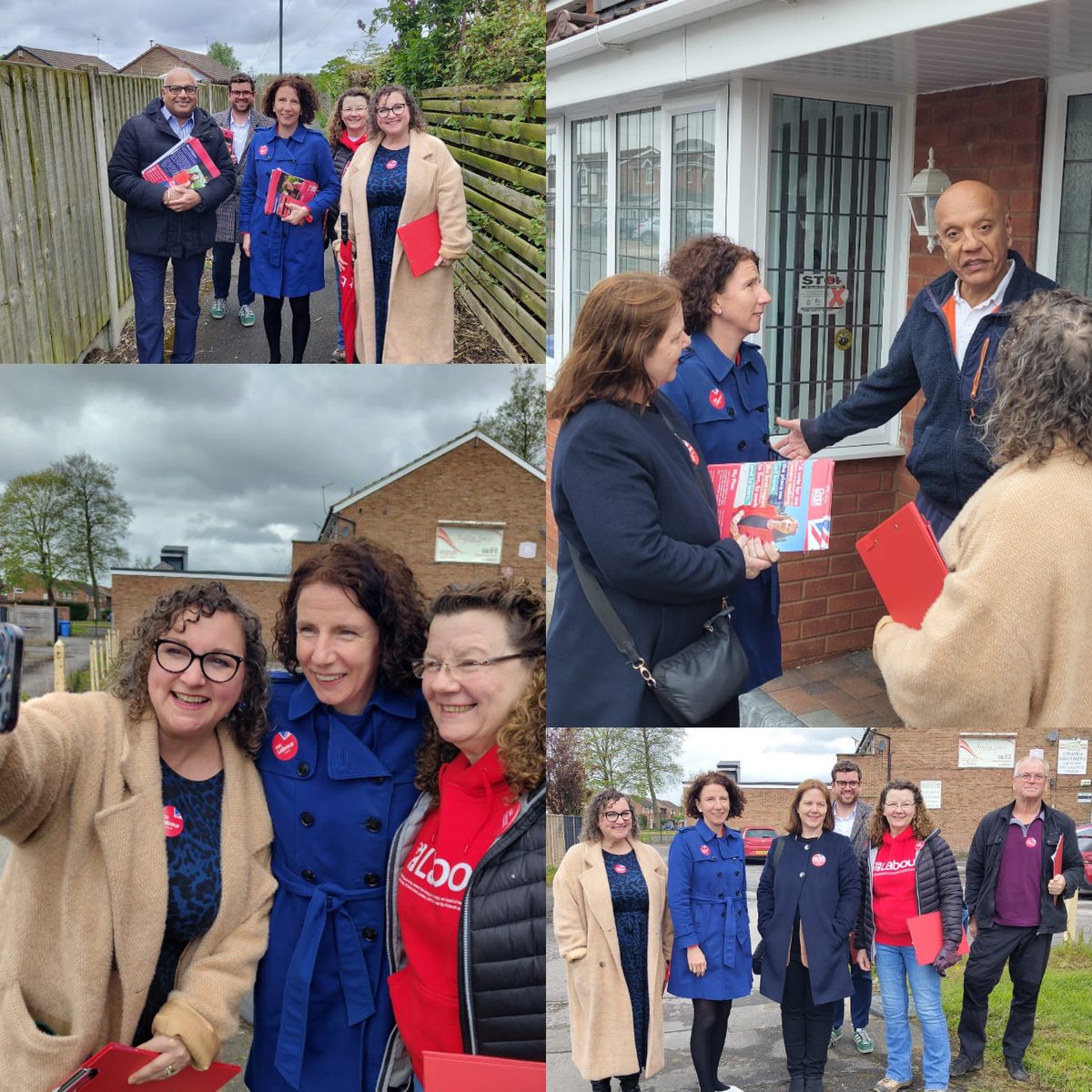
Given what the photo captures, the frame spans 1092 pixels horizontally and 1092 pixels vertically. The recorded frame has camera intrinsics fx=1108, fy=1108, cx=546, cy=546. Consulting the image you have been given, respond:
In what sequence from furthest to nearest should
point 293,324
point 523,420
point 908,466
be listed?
point 523,420 < point 293,324 < point 908,466

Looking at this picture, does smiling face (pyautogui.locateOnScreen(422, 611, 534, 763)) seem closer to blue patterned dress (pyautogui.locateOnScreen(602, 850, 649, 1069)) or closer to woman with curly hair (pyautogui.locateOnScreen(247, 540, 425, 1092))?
woman with curly hair (pyautogui.locateOnScreen(247, 540, 425, 1092))

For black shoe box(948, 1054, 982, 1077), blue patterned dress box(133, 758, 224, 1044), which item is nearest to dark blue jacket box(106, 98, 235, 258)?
blue patterned dress box(133, 758, 224, 1044)

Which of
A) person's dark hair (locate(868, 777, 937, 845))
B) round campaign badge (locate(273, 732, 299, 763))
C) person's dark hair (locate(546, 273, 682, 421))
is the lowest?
person's dark hair (locate(868, 777, 937, 845))

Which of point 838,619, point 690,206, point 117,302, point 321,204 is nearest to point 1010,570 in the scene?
point 838,619

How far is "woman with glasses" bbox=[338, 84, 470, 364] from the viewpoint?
90.3 inches

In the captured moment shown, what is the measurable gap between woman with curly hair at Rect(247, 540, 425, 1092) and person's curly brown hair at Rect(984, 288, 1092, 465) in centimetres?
122

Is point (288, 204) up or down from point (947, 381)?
up

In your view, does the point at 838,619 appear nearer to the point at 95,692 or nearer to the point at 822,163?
the point at 822,163

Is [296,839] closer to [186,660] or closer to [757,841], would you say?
[186,660]

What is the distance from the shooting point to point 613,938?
2.60 m

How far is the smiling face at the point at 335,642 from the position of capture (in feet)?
7.48

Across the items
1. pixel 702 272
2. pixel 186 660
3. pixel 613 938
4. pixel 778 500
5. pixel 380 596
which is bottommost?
pixel 613 938

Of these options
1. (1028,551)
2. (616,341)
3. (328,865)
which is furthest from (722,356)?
(328,865)

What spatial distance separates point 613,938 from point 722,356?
138cm
